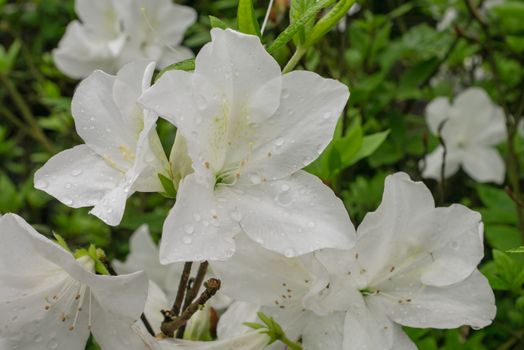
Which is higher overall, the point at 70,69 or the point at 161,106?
the point at 161,106

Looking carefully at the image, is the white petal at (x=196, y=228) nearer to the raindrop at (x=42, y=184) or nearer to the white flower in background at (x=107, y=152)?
the white flower in background at (x=107, y=152)

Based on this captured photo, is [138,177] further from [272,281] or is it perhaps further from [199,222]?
[272,281]

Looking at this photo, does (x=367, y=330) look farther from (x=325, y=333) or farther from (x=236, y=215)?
(x=236, y=215)

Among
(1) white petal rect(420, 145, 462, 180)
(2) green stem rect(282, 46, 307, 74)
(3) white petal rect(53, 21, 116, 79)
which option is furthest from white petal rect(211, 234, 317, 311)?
(3) white petal rect(53, 21, 116, 79)

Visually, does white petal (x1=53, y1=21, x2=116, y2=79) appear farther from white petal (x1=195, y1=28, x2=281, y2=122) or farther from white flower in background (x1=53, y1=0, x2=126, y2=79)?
white petal (x1=195, y1=28, x2=281, y2=122)

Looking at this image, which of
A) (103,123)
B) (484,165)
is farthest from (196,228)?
(484,165)

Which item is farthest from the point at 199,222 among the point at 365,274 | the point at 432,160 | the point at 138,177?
the point at 432,160

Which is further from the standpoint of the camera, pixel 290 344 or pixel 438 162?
pixel 438 162
